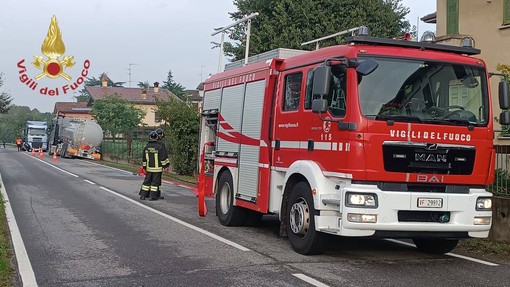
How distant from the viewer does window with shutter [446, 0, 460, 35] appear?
707 inches

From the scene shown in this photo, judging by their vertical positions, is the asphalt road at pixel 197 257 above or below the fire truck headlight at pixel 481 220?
below

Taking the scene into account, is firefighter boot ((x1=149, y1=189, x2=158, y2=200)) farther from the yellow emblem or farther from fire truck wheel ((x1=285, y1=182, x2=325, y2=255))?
the yellow emblem

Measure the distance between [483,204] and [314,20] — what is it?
21677 millimetres

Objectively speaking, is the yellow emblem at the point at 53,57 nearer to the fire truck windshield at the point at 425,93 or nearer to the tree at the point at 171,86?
the fire truck windshield at the point at 425,93

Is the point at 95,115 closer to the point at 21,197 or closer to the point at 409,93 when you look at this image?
the point at 21,197

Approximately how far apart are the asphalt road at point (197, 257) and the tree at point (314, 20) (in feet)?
55.7

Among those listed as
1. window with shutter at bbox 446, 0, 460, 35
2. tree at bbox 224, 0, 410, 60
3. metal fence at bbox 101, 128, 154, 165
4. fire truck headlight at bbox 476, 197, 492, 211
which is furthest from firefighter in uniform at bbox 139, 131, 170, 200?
metal fence at bbox 101, 128, 154, 165

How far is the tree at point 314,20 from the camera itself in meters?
28.3

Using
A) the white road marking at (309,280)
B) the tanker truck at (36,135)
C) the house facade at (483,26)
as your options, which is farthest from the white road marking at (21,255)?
the tanker truck at (36,135)

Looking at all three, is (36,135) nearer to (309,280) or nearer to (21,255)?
(21,255)

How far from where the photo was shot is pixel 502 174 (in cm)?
1038

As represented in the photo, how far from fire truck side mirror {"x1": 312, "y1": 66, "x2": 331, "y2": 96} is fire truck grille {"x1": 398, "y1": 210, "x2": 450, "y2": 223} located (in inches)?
68.7

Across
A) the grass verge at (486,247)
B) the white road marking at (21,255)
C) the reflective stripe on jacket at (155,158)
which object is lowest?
the white road marking at (21,255)

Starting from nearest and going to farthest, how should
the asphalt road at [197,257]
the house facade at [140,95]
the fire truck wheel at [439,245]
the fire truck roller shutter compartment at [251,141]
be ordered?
the asphalt road at [197,257] → the fire truck wheel at [439,245] → the fire truck roller shutter compartment at [251,141] → the house facade at [140,95]
